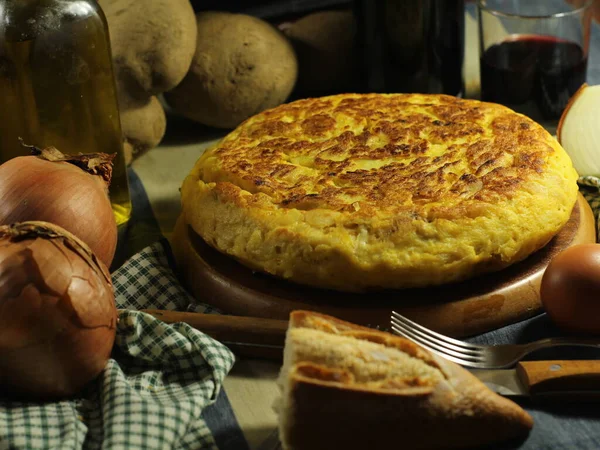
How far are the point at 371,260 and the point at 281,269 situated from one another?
171mm

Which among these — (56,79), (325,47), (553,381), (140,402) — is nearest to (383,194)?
(553,381)

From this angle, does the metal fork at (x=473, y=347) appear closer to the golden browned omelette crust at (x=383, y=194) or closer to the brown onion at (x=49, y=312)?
the golden browned omelette crust at (x=383, y=194)

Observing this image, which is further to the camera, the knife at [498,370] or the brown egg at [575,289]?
the brown egg at [575,289]

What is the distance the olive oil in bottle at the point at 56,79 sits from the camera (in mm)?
1951

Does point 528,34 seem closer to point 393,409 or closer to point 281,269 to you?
point 281,269

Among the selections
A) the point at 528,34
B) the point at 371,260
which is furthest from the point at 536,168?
the point at 528,34

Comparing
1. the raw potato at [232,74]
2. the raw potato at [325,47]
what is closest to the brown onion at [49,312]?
the raw potato at [232,74]

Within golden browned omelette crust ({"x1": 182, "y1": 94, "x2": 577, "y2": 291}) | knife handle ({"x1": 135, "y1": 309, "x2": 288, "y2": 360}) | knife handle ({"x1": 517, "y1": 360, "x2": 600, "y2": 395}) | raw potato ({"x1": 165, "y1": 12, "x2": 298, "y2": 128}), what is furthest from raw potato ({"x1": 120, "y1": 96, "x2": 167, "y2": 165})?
knife handle ({"x1": 517, "y1": 360, "x2": 600, "y2": 395})

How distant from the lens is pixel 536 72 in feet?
8.43

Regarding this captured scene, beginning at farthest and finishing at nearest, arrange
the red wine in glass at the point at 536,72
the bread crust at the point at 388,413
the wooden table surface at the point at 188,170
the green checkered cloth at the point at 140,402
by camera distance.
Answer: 1. the red wine in glass at the point at 536,72
2. the wooden table surface at the point at 188,170
3. the green checkered cloth at the point at 140,402
4. the bread crust at the point at 388,413

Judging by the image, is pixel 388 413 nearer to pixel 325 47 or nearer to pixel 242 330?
pixel 242 330

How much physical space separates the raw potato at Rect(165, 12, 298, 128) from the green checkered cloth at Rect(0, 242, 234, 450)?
1.15 m

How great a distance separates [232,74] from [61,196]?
105 centimetres

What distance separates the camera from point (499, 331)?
1703 millimetres
